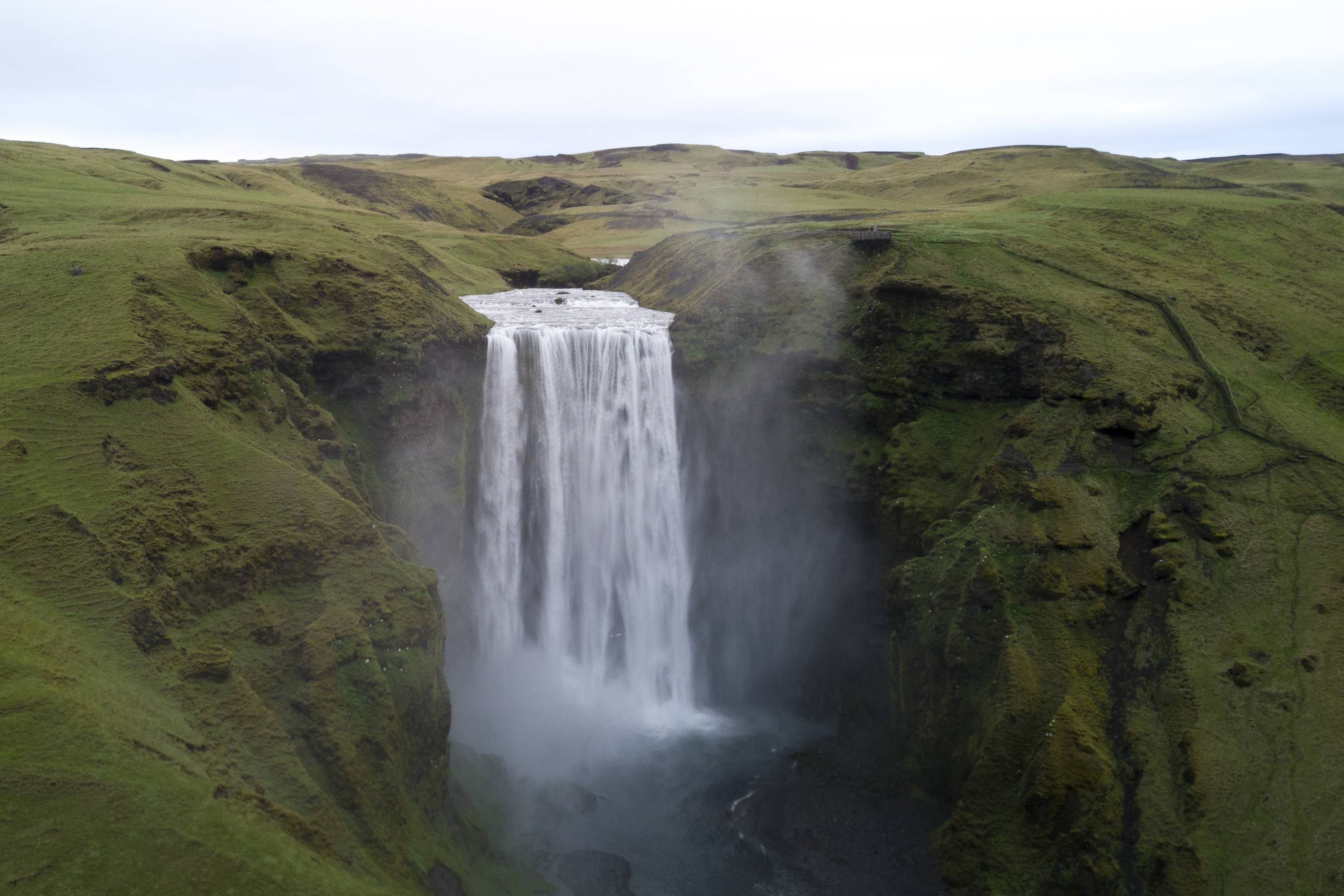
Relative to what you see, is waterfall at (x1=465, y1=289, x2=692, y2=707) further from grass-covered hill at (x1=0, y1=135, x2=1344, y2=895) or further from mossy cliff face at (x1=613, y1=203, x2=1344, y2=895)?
mossy cliff face at (x1=613, y1=203, x2=1344, y2=895)

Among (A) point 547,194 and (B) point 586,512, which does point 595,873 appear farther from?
(A) point 547,194

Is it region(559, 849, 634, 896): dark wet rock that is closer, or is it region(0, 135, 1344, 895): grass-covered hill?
region(0, 135, 1344, 895): grass-covered hill

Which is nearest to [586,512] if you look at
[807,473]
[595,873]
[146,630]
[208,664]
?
[807,473]

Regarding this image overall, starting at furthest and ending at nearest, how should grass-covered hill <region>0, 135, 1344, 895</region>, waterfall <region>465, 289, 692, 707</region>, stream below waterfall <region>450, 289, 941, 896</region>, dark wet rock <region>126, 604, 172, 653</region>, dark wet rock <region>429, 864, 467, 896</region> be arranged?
waterfall <region>465, 289, 692, 707</region> < stream below waterfall <region>450, 289, 941, 896</region> < dark wet rock <region>429, 864, 467, 896</region> < dark wet rock <region>126, 604, 172, 653</region> < grass-covered hill <region>0, 135, 1344, 895</region>

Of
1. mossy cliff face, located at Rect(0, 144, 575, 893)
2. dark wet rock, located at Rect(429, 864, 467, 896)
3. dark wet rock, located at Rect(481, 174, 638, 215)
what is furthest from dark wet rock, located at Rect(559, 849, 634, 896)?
dark wet rock, located at Rect(481, 174, 638, 215)

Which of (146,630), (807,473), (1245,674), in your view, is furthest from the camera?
(807,473)

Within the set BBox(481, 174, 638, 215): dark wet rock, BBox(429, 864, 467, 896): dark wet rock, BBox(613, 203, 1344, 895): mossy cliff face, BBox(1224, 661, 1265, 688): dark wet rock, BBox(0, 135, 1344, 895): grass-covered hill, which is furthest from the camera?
BBox(481, 174, 638, 215): dark wet rock
